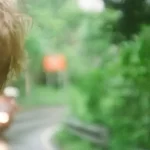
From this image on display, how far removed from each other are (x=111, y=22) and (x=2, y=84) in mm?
1460

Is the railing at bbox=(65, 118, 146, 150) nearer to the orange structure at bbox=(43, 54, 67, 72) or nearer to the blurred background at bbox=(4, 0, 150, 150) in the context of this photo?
the blurred background at bbox=(4, 0, 150, 150)

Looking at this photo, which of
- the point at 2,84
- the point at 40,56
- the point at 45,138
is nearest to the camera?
the point at 2,84

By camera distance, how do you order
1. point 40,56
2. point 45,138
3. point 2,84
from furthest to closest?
point 45,138, point 40,56, point 2,84

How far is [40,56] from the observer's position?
1911 millimetres

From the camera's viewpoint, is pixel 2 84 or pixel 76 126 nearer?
pixel 2 84

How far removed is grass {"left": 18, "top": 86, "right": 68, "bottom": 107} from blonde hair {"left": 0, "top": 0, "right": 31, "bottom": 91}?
1.26 m

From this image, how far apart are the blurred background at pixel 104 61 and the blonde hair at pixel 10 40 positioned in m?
1.29

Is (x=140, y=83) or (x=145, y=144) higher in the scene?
(x=140, y=83)

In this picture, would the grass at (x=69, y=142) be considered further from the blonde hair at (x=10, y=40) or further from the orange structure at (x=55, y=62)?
the blonde hair at (x=10, y=40)

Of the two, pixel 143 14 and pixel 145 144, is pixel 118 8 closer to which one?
pixel 143 14

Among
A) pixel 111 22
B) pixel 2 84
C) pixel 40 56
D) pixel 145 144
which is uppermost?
A: pixel 111 22

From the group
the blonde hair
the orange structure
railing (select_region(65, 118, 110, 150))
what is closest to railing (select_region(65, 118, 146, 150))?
railing (select_region(65, 118, 110, 150))

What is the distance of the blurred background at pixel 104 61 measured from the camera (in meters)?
1.89

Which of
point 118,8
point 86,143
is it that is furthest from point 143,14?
point 86,143
